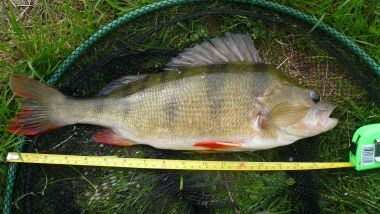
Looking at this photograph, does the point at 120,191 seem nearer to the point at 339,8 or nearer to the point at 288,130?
the point at 288,130

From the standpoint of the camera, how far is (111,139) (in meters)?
2.73

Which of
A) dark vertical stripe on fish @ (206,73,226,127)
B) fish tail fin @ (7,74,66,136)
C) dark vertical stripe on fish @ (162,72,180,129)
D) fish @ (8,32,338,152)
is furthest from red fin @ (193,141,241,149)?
fish tail fin @ (7,74,66,136)

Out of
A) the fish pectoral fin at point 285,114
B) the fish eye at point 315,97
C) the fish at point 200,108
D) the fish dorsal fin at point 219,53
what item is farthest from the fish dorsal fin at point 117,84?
the fish eye at point 315,97

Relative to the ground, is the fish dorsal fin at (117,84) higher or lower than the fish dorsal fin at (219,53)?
lower

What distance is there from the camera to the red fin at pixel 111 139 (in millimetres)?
2730

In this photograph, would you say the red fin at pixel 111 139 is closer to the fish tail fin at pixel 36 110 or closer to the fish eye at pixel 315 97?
the fish tail fin at pixel 36 110

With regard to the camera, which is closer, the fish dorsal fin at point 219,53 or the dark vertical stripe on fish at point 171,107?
the dark vertical stripe on fish at point 171,107

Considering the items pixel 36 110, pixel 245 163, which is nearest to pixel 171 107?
pixel 245 163

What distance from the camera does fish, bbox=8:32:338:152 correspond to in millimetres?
2586

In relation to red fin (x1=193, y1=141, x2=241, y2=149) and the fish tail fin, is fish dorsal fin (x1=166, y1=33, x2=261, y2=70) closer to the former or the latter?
red fin (x1=193, y1=141, x2=241, y2=149)

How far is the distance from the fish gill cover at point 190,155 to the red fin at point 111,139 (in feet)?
0.37

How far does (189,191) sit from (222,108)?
63cm

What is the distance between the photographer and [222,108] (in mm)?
2576

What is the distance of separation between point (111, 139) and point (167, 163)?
0.41 meters
